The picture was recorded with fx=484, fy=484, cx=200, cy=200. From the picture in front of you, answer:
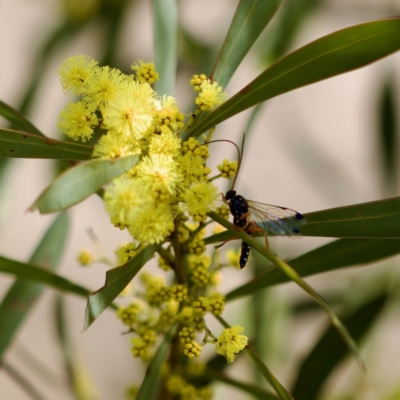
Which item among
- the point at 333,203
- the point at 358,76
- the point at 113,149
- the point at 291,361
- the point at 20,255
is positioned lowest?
the point at 20,255

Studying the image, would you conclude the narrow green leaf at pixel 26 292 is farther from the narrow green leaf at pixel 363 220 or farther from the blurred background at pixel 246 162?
the narrow green leaf at pixel 363 220

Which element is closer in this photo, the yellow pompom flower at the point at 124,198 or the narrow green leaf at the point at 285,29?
the yellow pompom flower at the point at 124,198

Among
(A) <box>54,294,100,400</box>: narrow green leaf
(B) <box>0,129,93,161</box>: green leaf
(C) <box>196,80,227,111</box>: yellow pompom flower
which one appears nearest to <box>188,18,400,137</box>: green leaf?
(C) <box>196,80,227,111</box>: yellow pompom flower

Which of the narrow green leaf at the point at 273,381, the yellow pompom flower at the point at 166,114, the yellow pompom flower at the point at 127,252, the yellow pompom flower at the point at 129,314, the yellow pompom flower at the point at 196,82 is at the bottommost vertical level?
the yellow pompom flower at the point at 129,314

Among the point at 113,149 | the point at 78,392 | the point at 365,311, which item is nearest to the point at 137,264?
the point at 113,149

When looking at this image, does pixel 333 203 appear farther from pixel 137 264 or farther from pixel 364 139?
pixel 137 264

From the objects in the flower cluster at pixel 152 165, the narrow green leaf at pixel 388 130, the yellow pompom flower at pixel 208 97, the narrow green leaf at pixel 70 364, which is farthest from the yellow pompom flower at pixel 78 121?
the narrow green leaf at pixel 388 130

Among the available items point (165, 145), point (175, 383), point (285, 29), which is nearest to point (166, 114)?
point (165, 145)
